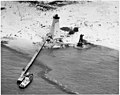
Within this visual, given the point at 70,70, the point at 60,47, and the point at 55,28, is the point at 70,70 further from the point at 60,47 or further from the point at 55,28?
the point at 55,28

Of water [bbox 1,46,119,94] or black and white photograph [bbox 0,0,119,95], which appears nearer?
water [bbox 1,46,119,94]

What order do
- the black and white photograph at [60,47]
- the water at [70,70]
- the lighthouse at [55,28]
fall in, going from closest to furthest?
the water at [70,70], the black and white photograph at [60,47], the lighthouse at [55,28]

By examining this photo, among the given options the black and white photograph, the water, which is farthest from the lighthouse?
the water

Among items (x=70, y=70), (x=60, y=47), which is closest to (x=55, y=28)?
(x=60, y=47)

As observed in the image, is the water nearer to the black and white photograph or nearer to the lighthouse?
the black and white photograph

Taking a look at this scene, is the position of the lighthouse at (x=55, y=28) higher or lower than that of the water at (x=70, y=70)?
higher

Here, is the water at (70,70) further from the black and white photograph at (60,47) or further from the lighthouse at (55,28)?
the lighthouse at (55,28)

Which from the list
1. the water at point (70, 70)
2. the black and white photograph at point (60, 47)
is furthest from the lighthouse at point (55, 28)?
the water at point (70, 70)

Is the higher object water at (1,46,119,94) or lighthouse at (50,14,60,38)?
lighthouse at (50,14,60,38)
